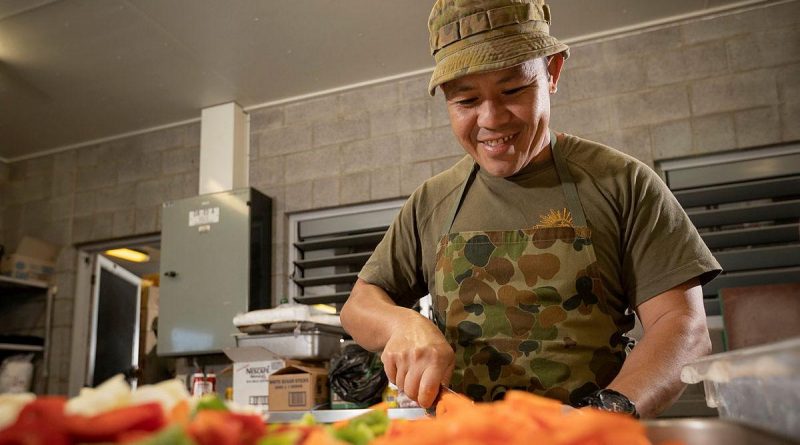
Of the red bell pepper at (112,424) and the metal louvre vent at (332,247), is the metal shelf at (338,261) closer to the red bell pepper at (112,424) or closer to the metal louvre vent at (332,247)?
the metal louvre vent at (332,247)

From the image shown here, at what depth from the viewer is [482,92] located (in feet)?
4.52

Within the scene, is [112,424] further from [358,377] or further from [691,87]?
[691,87]

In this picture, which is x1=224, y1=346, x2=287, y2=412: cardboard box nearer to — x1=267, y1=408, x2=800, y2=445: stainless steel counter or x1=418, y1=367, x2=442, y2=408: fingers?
x1=418, y1=367, x2=442, y2=408: fingers

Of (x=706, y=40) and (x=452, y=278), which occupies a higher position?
(x=706, y=40)

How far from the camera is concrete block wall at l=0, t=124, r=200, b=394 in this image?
16.1ft

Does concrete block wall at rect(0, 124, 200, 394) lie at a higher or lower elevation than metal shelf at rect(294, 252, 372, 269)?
higher

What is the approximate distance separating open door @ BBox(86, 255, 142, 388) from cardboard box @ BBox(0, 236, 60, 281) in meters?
0.34

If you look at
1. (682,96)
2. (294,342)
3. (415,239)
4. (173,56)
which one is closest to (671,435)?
(415,239)

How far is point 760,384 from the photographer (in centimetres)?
64

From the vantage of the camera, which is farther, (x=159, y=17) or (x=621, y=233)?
(x=159, y=17)

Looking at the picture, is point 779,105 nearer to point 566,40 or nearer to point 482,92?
point 566,40

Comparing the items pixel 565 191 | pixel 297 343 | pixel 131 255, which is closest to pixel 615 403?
pixel 565 191

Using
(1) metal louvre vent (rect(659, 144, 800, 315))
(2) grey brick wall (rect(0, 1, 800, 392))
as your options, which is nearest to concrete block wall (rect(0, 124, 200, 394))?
(2) grey brick wall (rect(0, 1, 800, 392))

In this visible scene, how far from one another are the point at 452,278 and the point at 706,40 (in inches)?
121
